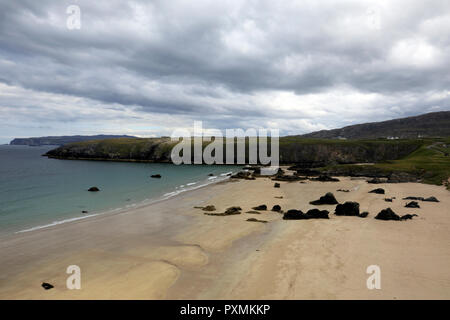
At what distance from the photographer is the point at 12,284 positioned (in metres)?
15.3

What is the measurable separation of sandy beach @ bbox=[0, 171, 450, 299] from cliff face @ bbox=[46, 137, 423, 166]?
279 ft

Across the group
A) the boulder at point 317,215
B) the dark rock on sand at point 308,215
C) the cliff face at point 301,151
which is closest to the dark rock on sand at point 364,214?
the dark rock on sand at point 308,215

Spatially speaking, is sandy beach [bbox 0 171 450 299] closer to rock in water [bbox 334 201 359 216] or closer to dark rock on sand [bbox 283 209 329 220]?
dark rock on sand [bbox 283 209 329 220]

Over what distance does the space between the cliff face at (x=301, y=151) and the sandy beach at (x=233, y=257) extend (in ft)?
279

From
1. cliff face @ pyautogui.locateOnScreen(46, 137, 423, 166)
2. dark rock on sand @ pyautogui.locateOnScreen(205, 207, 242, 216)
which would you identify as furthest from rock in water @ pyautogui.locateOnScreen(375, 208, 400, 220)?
cliff face @ pyautogui.locateOnScreen(46, 137, 423, 166)

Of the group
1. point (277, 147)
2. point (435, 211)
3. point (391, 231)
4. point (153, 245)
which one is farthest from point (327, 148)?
point (153, 245)

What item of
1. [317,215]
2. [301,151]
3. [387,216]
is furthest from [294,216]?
[301,151]

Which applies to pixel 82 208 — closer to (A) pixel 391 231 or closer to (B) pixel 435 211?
(A) pixel 391 231

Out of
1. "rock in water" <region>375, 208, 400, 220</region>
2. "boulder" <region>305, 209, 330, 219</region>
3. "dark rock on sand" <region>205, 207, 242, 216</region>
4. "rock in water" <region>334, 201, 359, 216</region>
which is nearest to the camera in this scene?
"rock in water" <region>375, 208, 400, 220</region>

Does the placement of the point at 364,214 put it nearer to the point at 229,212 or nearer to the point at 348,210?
the point at 348,210

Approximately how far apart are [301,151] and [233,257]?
121 metres

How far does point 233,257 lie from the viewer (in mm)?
18359

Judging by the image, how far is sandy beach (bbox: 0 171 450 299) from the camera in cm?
1346
